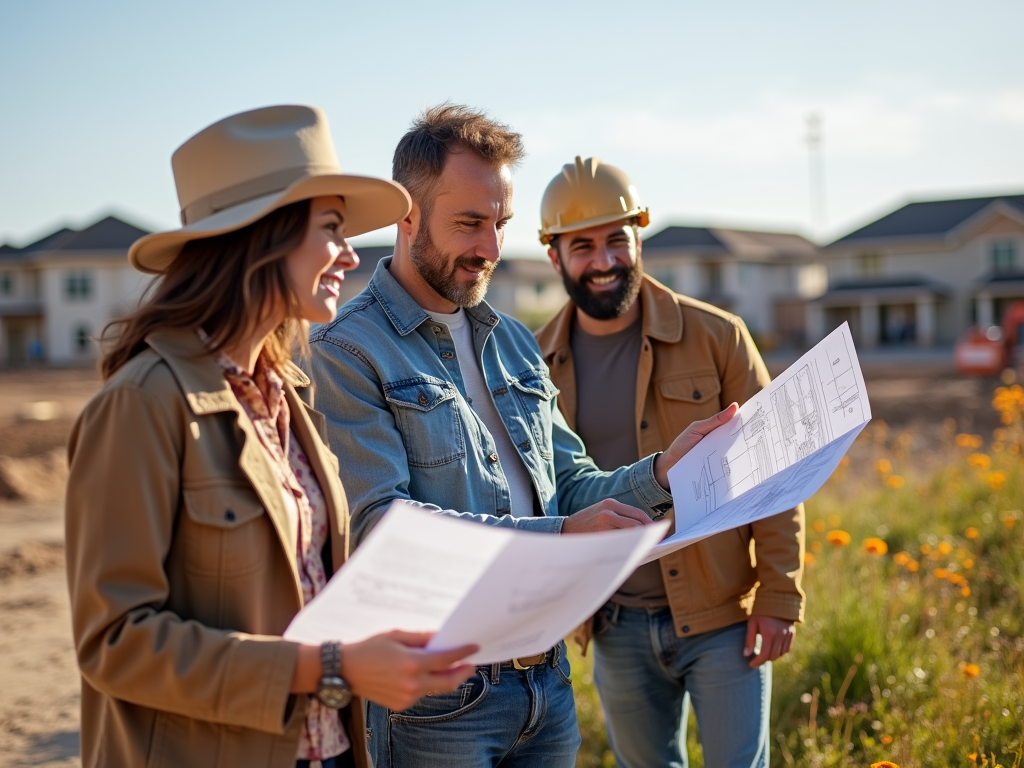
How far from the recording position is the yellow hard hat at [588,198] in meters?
3.73

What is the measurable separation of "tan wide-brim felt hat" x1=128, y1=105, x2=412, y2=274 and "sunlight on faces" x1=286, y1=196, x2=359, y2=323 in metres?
0.04

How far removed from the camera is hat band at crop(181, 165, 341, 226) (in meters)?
1.87

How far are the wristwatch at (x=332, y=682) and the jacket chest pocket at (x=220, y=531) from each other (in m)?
0.22

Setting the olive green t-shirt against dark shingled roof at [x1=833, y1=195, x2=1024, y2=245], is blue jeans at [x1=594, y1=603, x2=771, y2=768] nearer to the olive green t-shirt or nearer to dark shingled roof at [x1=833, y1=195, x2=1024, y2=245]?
the olive green t-shirt

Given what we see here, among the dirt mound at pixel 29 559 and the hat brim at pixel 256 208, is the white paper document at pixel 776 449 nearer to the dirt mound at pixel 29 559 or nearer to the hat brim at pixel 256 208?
the hat brim at pixel 256 208

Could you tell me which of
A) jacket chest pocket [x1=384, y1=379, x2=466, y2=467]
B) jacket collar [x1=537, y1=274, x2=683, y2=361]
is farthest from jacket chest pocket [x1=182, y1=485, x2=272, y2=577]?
jacket collar [x1=537, y1=274, x2=683, y2=361]

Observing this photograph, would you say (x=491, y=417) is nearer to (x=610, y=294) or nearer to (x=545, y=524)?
(x=545, y=524)

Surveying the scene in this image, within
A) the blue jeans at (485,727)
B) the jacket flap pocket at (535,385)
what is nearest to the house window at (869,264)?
the jacket flap pocket at (535,385)

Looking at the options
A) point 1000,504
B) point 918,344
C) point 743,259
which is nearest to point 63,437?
point 1000,504

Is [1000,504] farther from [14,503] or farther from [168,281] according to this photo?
[14,503]

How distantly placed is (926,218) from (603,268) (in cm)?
4825

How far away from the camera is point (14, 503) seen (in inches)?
479

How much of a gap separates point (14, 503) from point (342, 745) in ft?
38.2

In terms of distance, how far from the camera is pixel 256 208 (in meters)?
1.80
